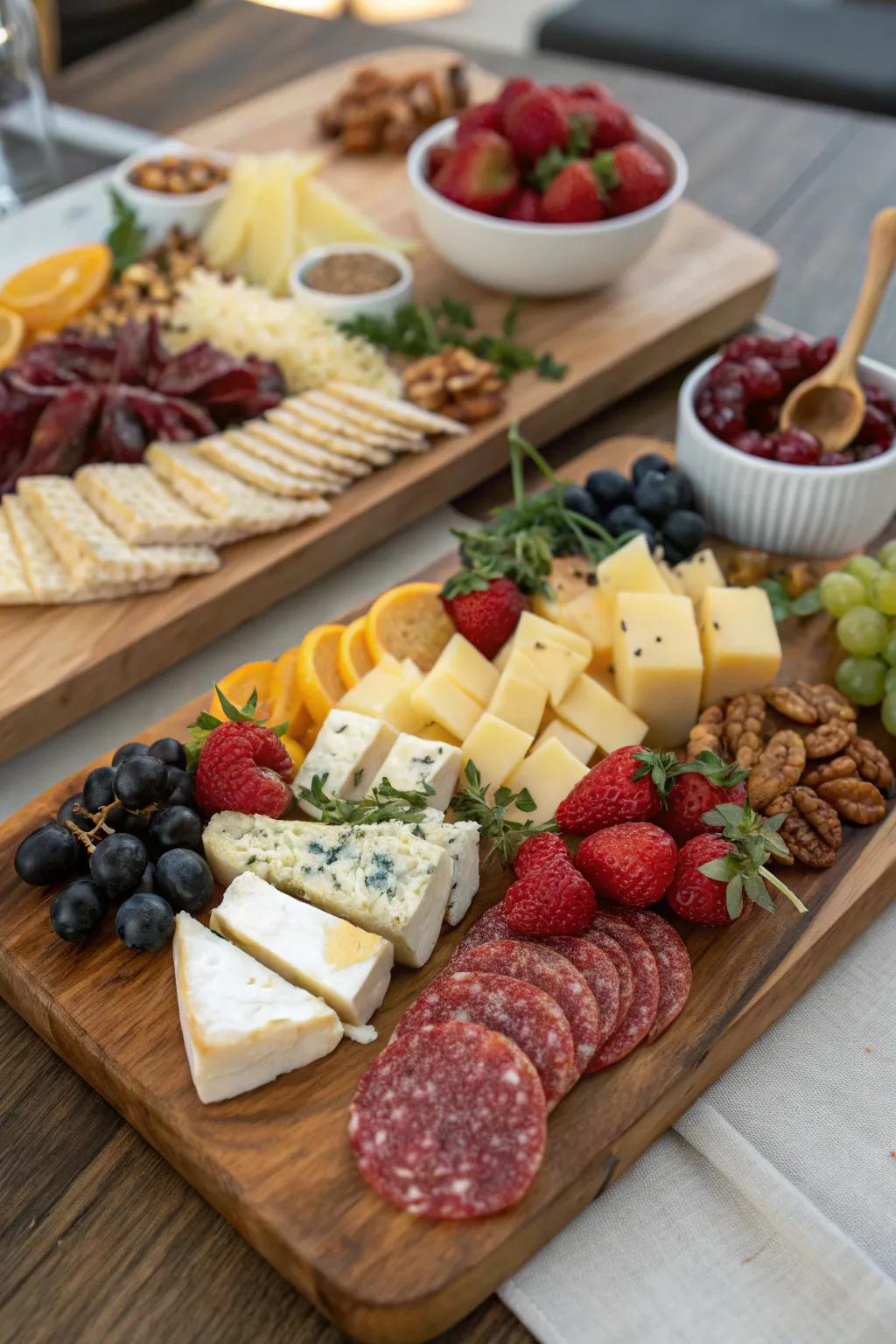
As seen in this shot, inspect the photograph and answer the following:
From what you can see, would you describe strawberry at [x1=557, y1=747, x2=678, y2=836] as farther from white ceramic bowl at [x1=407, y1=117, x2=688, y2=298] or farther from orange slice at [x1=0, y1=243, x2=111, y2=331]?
orange slice at [x1=0, y1=243, x2=111, y2=331]

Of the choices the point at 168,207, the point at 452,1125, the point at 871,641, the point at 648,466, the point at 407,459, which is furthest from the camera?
the point at 168,207

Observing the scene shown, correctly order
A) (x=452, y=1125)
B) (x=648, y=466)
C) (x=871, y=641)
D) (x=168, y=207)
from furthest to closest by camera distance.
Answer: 1. (x=168, y=207)
2. (x=648, y=466)
3. (x=871, y=641)
4. (x=452, y=1125)

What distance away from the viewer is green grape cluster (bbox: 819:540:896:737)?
1.92m

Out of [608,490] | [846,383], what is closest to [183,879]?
[608,490]

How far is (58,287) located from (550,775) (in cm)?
172

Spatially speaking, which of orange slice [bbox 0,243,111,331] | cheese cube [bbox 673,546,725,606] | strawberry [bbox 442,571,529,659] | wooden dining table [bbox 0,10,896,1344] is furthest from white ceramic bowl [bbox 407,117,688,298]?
strawberry [bbox 442,571,529,659]

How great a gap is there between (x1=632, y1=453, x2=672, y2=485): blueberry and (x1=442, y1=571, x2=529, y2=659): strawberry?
0.42m

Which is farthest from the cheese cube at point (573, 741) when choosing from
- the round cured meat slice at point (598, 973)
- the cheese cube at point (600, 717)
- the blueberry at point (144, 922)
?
the blueberry at point (144, 922)

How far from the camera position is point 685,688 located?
1860mm

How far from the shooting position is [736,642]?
1.89m

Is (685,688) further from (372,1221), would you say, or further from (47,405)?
(47,405)

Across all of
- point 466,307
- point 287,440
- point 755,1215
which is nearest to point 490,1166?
point 755,1215

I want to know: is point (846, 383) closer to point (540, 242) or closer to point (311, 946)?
point (540, 242)

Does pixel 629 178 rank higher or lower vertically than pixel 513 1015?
higher
